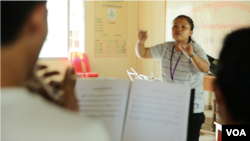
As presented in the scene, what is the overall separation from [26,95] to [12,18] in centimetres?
12

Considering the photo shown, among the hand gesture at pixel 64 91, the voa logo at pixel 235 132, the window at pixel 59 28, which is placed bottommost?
the voa logo at pixel 235 132

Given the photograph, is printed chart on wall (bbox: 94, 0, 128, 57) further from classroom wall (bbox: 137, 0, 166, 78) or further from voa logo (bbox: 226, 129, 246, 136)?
voa logo (bbox: 226, 129, 246, 136)

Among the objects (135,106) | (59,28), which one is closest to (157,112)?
(135,106)

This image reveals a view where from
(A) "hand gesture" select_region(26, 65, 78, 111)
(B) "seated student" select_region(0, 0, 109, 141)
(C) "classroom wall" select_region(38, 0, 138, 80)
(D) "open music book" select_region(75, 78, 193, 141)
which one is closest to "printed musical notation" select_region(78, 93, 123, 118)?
(D) "open music book" select_region(75, 78, 193, 141)

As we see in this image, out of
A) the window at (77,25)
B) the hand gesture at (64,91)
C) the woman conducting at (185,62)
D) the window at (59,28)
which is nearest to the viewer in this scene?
the hand gesture at (64,91)

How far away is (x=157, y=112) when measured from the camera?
39.2 inches

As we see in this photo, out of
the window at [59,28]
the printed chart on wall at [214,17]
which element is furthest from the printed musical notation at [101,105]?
the window at [59,28]

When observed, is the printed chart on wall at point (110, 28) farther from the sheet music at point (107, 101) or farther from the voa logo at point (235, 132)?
the voa logo at point (235, 132)

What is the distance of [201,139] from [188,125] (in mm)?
2470

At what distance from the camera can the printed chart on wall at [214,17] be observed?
293cm

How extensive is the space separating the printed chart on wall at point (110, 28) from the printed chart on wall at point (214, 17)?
4.89 feet

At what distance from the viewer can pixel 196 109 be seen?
5.83 ft

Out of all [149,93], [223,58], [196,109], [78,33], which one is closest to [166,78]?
[196,109]

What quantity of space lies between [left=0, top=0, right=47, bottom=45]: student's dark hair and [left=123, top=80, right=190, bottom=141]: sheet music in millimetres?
707
